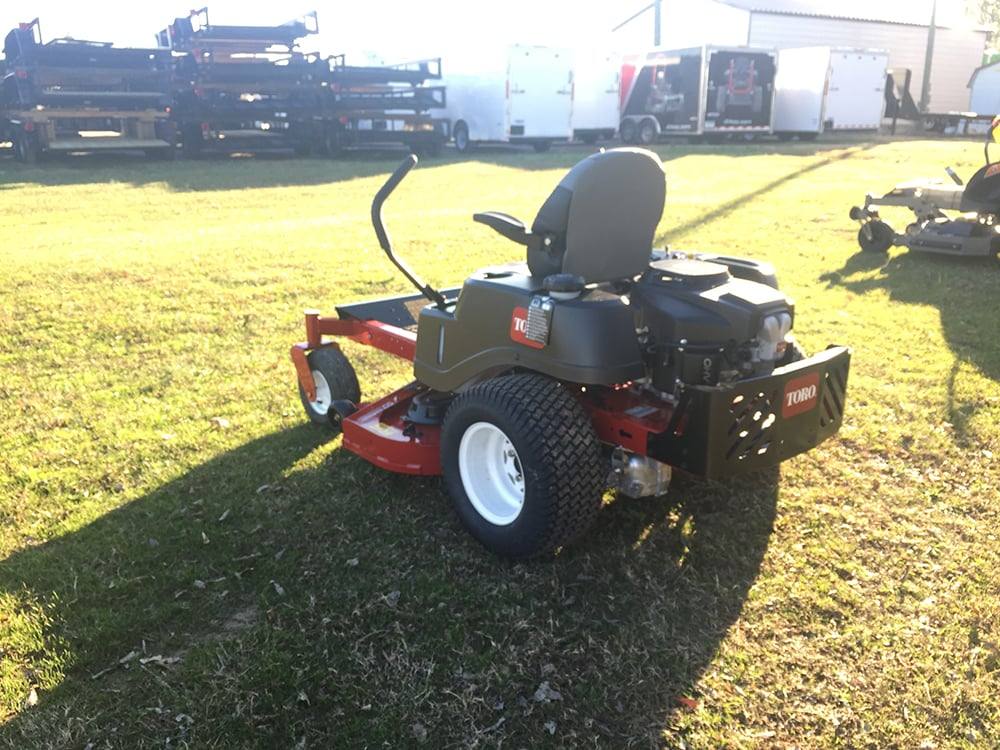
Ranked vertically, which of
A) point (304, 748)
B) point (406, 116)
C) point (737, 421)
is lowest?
point (304, 748)

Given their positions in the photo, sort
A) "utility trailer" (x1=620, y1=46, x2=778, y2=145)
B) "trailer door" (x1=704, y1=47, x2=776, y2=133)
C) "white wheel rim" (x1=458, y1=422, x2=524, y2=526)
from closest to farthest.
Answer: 1. "white wheel rim" (x1=458, y1=422, x2=524, y2=526)
2. "utility trailer" (x1=620, y1=46, x2=778, y2=145)
3. "trailer door" (x1=704, y1=47, x2=776, y2=133)

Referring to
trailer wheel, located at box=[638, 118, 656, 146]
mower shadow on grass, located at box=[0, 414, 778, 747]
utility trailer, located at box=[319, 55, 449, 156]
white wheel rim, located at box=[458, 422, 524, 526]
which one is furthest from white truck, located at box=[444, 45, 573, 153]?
white wheel rim, located at box=[458, 422, 524, 526]

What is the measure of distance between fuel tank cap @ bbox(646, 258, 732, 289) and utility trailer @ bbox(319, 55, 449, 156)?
18268 mm

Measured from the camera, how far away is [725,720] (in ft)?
8.48

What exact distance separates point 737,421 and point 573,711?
43.9 inches

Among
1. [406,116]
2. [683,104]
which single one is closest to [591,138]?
[683,104]

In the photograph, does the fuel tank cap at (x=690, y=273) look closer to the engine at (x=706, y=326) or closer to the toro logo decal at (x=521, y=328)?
the engine at (x=706, y=326)

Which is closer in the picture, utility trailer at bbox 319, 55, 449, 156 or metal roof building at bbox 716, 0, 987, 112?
utility trailer at bbox 319, 55, 449, 156

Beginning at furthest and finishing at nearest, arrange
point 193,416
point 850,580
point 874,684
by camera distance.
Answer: point 193,416 → point 850,580 → point 874,684

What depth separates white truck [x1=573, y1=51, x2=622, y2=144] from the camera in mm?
24750

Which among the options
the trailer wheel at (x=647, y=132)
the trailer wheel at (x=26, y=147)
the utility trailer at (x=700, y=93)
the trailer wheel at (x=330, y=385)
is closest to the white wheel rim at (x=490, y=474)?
the trailer wheel at (x=330, y=385)

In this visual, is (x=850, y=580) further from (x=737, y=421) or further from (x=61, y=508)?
(x=61, y=508)

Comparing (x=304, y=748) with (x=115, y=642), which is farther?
(x=115, y=642)

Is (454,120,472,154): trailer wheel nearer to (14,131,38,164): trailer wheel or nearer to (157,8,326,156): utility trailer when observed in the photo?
(157,8,326,156): utility trailer
